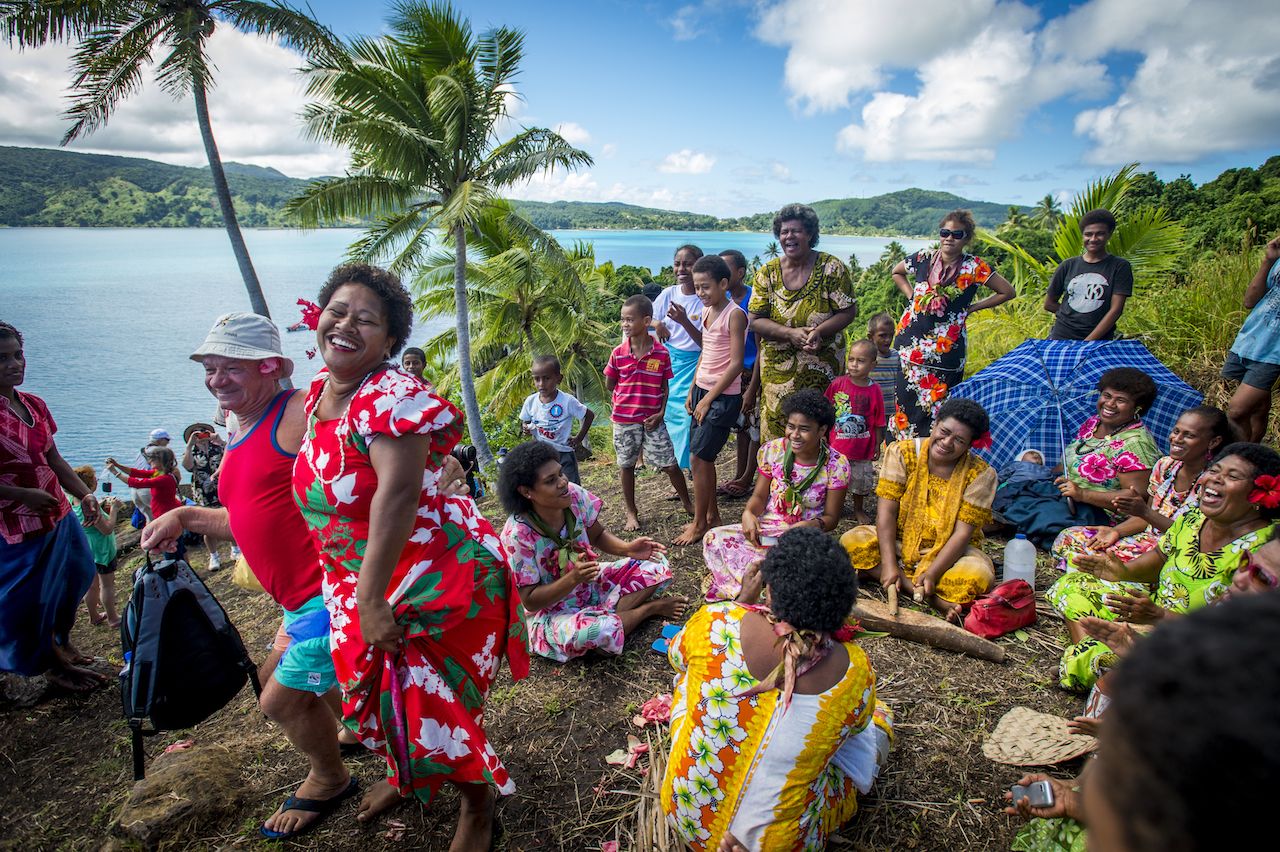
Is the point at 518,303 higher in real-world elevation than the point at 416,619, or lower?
higher

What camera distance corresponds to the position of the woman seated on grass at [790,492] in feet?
12.5

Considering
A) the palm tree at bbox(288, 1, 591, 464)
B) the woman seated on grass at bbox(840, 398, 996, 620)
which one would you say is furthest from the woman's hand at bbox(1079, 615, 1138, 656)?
the palm tree at bbox(288, 1, 591, 464)

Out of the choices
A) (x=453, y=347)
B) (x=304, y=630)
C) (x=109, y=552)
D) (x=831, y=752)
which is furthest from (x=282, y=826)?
(x=453, y=347)

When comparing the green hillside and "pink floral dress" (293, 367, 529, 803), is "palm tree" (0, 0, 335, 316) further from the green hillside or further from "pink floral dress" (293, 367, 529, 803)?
the green hillside

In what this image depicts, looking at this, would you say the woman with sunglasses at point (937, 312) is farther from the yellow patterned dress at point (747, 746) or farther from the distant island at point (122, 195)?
the distant island at point (122, 195)

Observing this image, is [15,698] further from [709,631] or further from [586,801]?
[709,631]

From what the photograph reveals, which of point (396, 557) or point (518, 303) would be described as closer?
point (396, 557)

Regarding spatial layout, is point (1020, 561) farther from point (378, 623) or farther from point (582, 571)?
point (378, 623)

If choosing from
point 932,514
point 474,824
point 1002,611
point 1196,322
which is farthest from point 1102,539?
point 1196,322

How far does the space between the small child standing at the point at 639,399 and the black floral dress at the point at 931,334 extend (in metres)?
2.06

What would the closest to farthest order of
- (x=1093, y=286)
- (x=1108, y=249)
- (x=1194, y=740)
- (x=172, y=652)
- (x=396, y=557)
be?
(x=1194, y=740), (x=396, y=557), (x=172, y=652), (x=1093, y=286), (x=1108, y=249)

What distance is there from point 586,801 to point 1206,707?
101 inches

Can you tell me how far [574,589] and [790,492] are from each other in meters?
1.44

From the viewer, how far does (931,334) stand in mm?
5215
